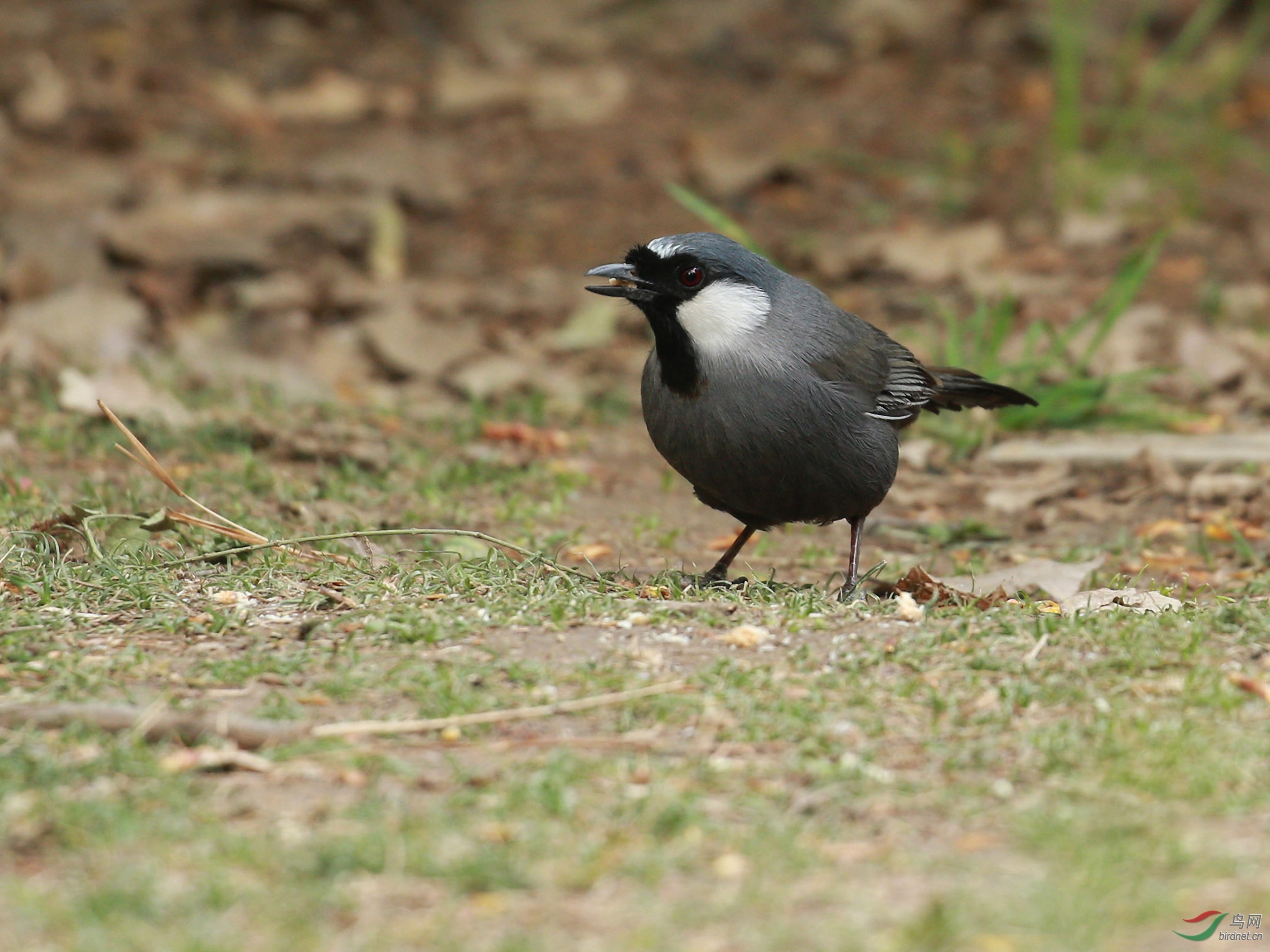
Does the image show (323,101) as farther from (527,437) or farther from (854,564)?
(854,564)

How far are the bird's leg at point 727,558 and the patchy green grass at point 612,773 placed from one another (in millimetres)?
395

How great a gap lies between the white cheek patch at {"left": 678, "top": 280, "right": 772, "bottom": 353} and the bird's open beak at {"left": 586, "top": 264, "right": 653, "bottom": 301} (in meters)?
0.12

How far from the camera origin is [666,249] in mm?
4609

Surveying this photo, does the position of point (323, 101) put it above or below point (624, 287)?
above

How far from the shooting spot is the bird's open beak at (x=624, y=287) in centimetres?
455

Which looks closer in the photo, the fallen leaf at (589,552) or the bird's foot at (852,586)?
the bird's foot at (852,586)

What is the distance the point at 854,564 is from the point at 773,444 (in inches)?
23.1

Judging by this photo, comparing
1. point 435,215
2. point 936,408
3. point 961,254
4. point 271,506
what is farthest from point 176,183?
point 936,408

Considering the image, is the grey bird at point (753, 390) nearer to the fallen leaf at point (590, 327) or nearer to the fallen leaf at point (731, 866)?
the fallen leaf at point (731, 866)

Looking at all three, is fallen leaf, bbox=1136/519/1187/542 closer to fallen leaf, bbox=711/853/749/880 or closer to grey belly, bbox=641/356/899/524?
grey belly, bbox=641/356/899/524

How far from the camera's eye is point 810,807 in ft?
9.48

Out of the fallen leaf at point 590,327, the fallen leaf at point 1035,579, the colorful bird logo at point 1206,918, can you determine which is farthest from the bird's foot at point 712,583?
the fallen leaf at point 590,327

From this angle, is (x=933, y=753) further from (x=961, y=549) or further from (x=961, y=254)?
(x=961, y=254)

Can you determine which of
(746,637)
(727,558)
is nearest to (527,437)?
(727,558)
